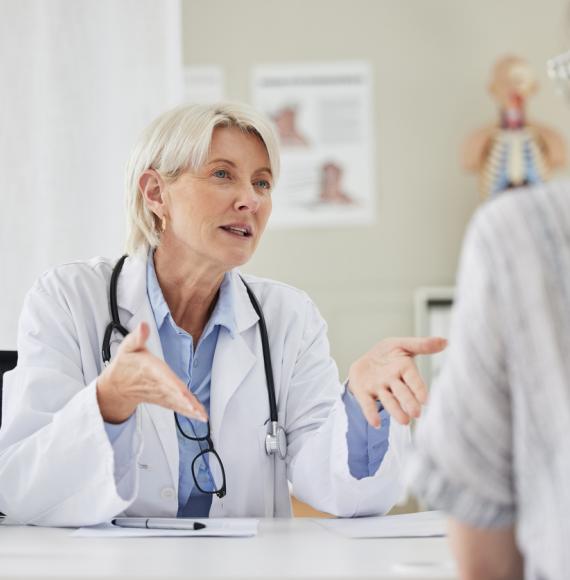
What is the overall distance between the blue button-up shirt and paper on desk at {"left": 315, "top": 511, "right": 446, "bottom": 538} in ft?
0.36

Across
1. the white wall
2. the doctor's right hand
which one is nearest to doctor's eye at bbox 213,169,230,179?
the doctor's right hand

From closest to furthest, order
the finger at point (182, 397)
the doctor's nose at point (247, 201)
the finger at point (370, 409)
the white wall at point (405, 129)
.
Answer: the finger at point (182, 397)
the finger at point (370, 409)
the doctor's nose at point (247, 201)
the white wall at point (405, 129)

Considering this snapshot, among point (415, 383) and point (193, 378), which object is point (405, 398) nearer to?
point (415, 383)

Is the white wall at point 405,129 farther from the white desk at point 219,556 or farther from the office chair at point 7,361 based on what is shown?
the white desk at point 219,556

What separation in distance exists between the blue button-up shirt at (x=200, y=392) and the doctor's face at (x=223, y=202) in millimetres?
99

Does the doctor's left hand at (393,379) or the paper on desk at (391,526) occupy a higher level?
the doctor's left hand at (393,379)

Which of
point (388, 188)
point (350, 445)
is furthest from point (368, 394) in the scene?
point (388, 188)

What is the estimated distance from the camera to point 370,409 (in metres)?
1.35

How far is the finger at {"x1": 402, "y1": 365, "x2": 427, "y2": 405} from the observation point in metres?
1.28

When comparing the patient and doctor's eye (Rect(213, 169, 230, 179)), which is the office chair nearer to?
doctor's eye (Rect(213, 169, 230, 179))

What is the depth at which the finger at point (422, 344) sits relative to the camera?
1.25 metres

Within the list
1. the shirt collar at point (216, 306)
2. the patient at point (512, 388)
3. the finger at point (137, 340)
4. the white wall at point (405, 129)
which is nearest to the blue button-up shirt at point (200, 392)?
the shirt collar at point (216, 306)

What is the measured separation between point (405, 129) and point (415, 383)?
2886 millimetres

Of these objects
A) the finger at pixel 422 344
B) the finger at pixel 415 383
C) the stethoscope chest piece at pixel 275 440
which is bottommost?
the stethoscope chest piece at pixel 275 440
